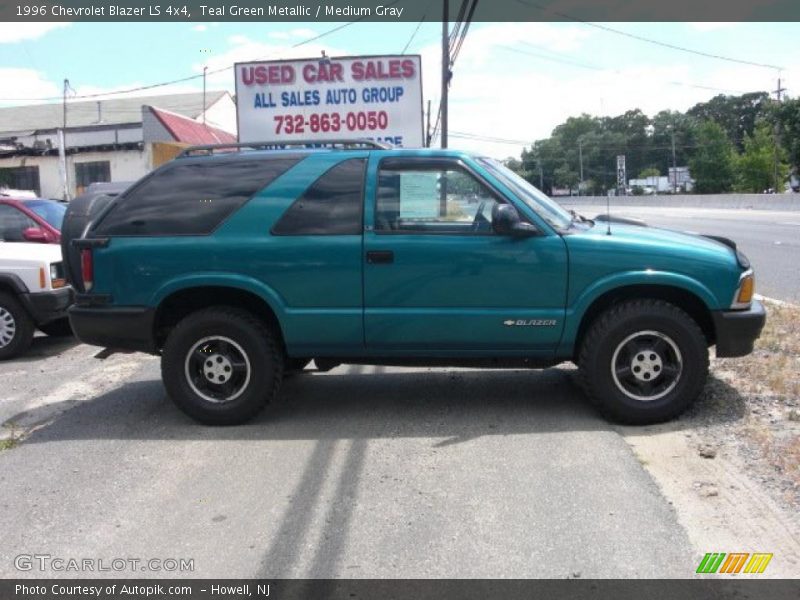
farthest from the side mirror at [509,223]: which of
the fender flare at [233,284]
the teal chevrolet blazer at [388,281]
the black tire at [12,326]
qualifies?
the black tire at [12,326]

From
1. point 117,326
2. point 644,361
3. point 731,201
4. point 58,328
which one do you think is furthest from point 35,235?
point 731,201

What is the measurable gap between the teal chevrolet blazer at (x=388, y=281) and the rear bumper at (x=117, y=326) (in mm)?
12

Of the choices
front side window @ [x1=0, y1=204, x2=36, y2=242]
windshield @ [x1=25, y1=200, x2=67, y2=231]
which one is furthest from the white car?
windshield @ [x1=25, y1=200, x2=67, y2=231]

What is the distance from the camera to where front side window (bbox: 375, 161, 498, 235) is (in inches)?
213

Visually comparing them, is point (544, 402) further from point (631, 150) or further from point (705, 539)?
point (631, 150)

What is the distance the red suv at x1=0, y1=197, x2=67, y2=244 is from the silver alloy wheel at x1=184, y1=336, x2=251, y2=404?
4.75 m

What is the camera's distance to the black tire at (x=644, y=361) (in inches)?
207

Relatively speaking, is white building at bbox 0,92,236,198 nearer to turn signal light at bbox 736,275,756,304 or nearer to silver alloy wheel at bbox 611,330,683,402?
silver alloy wheel at bbox 611,330,683,402

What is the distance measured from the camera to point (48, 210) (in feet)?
32.2

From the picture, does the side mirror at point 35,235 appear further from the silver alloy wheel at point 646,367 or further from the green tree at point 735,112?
the green tree at point 735,112

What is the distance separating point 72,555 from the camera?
3.70 metres

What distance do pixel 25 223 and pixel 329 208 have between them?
5.75m

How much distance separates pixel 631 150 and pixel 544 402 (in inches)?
4424

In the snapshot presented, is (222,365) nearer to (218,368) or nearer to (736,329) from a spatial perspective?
(218,368)
